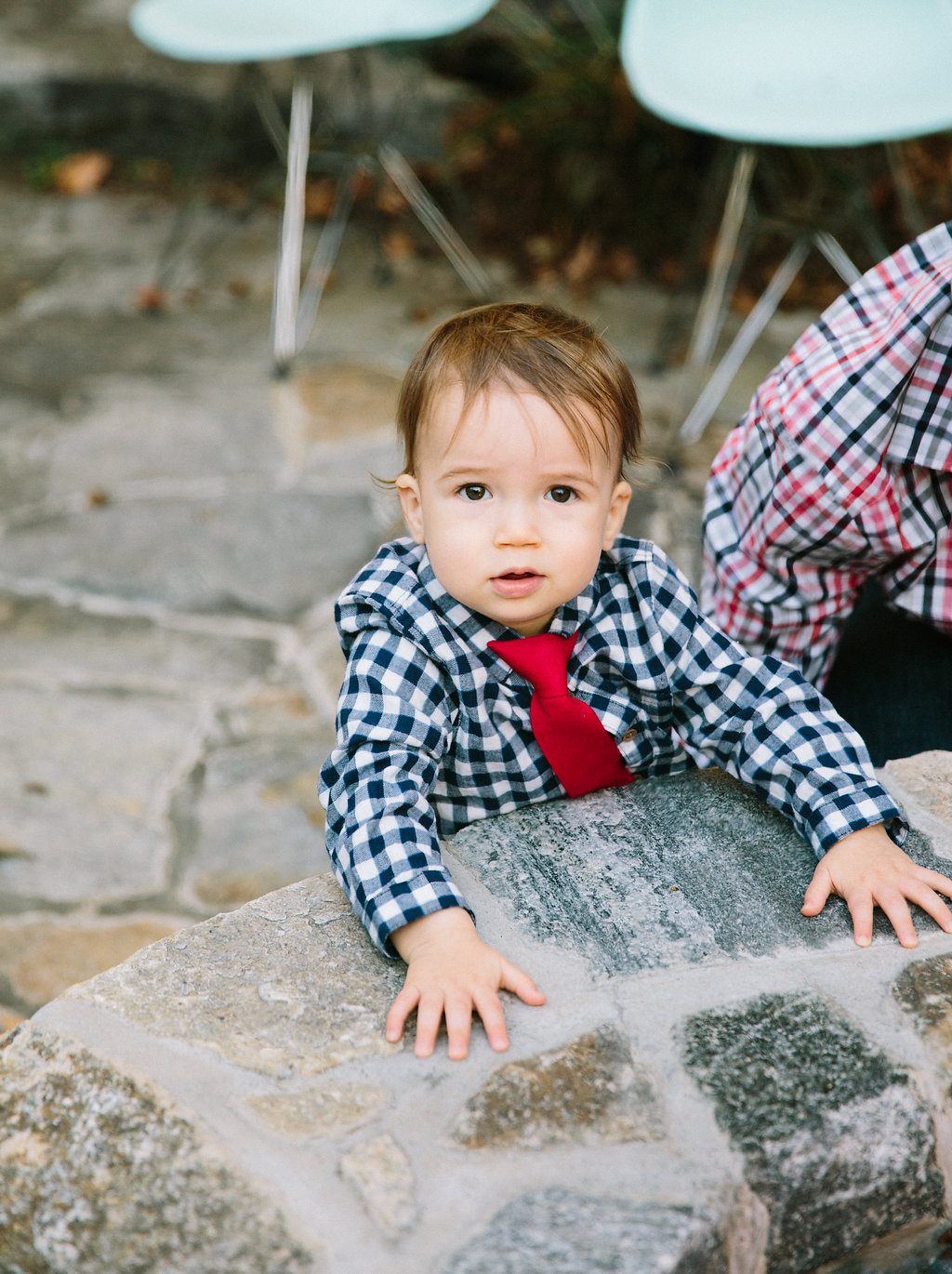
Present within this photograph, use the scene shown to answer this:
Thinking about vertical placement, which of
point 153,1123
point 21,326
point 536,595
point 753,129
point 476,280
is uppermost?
point 753,129

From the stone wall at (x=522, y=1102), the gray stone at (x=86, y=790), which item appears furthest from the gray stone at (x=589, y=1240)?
the gray stone at (x=86, y=790)

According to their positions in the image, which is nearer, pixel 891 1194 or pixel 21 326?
pixel 891 1194

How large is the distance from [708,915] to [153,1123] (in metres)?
0.60

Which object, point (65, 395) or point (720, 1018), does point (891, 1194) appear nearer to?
point (720, 1018)

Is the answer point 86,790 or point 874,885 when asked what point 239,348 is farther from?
point 874,885

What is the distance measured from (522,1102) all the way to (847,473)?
880 mm

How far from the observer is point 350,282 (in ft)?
14.4

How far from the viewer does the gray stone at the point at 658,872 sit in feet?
4.12

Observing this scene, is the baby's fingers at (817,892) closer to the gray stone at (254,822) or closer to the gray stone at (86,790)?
the gray stone at (254,822)

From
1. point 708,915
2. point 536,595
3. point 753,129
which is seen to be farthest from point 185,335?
point 708,915

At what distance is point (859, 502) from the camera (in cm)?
153

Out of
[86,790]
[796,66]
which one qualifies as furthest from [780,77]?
[86,790]

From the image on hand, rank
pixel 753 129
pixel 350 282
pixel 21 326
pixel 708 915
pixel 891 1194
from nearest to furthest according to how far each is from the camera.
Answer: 1. pixel 891 1194
2. pixel 708 915
3. pixel 753 129
4. pixel 21 326
5. pixel 350 282

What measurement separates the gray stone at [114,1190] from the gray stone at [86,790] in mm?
1174
